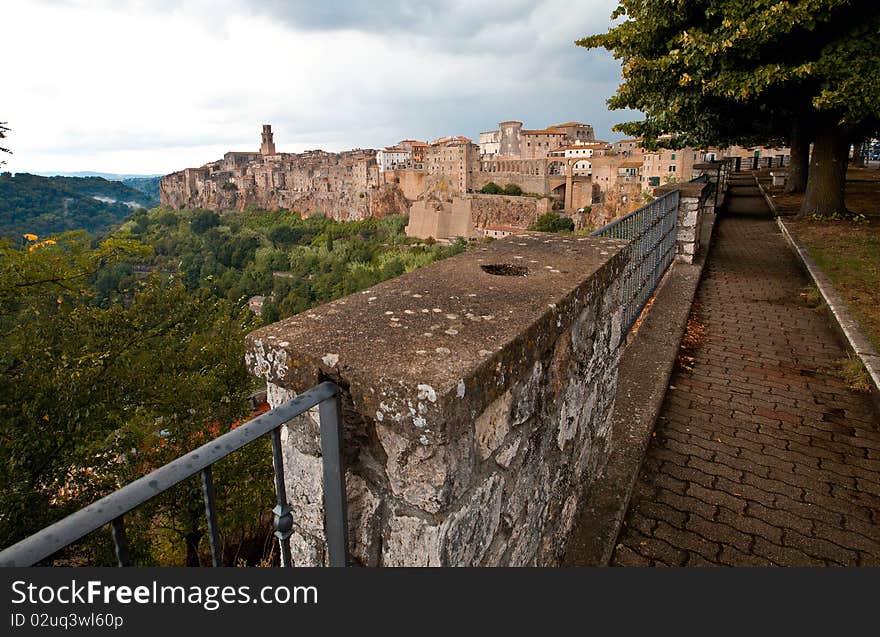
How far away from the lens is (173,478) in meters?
1.02

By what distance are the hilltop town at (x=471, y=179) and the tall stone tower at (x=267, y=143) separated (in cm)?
431

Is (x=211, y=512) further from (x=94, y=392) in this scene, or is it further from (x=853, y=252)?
(x=94, y=392)

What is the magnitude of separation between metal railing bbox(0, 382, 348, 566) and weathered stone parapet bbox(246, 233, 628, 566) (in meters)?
0.07

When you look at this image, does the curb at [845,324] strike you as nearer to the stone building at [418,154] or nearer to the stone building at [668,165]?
the stone building at [668,165]

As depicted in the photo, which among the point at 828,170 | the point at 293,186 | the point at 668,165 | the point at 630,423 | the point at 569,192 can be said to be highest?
the point at 293,186

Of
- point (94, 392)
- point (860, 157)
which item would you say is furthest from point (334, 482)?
point (860, 157)

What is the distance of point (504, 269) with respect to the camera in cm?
259

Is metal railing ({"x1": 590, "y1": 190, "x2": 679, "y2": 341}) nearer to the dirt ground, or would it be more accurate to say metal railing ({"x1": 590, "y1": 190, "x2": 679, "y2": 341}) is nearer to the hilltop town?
the dirt ground

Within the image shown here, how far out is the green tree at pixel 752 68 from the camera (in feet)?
27.3

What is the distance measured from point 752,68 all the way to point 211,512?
10.9m

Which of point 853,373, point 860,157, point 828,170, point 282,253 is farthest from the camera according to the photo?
point 282,253

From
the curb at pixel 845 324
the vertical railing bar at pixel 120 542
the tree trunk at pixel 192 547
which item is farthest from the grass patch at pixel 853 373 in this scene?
the tree trunk at pixel 192 547

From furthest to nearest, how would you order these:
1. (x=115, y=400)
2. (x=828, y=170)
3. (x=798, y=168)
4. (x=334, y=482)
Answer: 1. (x=798, y=168)
2. (x=828, y=170)
3. (x=115, y=400)
4. (x=334, y=482)

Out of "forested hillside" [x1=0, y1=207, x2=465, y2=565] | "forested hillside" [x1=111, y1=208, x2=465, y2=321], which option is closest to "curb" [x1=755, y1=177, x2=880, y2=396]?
"forested hillside" [x1=0, y1=207, x2=465, y2=565]
